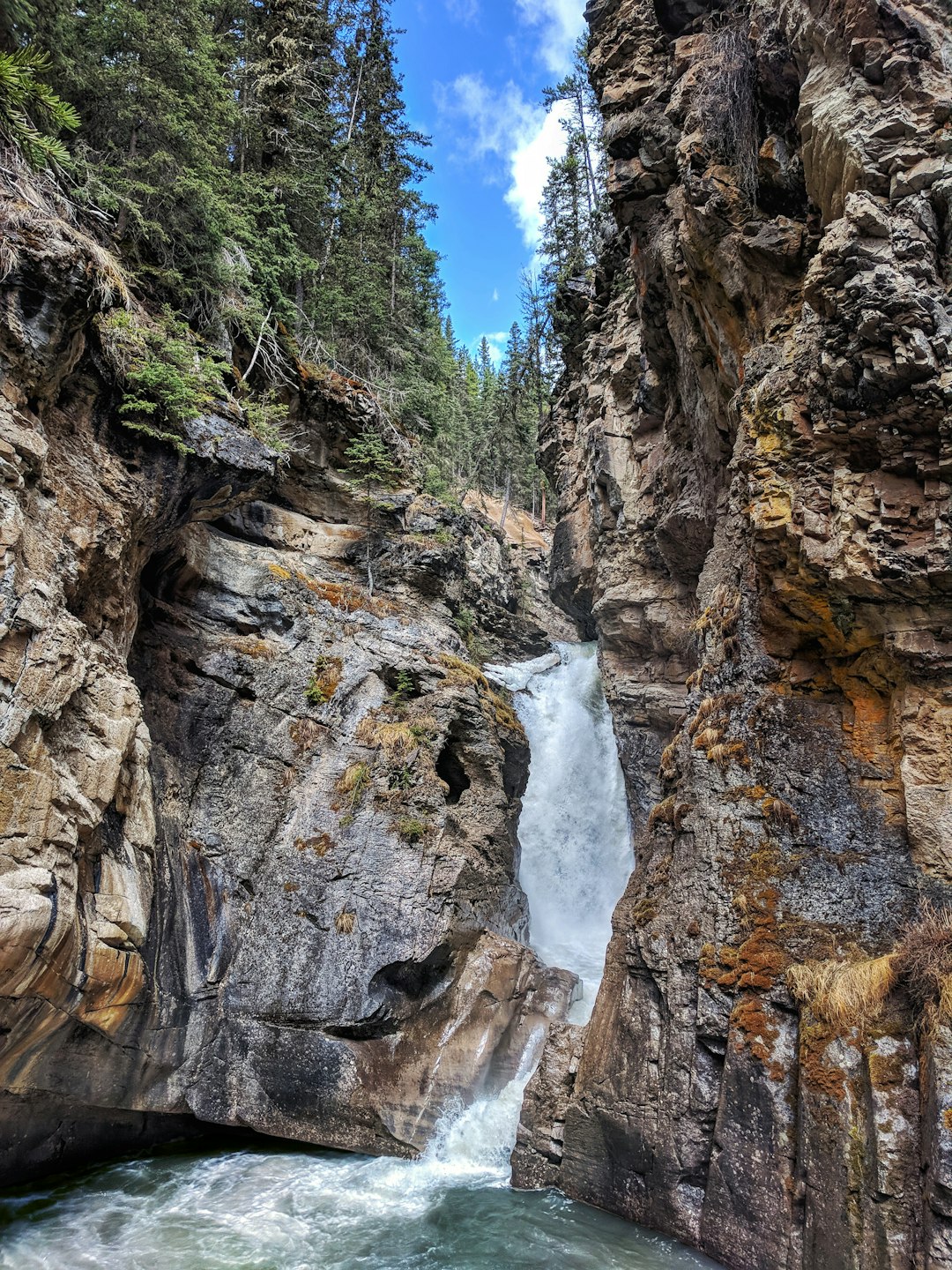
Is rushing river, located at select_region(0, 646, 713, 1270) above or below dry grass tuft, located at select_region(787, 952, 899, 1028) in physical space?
below

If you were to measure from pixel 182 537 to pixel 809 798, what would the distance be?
11.0 metres

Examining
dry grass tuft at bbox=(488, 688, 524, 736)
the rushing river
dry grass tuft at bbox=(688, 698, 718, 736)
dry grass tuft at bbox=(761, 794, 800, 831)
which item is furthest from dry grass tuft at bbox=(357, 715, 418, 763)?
dry grass tuft at bbox=(761, 794, 800, 831)

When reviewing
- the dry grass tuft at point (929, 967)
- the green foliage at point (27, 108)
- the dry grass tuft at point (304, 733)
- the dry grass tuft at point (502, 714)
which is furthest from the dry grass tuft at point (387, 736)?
the green foliage at point (27, 108)

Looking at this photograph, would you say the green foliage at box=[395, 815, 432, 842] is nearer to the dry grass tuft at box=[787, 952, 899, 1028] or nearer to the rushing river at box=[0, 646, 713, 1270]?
the rushing river at box=[0, 646, 713, 1270]

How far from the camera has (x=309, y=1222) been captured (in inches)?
314

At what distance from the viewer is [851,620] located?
323 inches

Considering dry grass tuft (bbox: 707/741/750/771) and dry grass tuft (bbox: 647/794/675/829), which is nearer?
dry grass tuft (bbox: 707/741/750/771)

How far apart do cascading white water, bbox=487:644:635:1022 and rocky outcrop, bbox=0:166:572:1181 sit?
2.45 m

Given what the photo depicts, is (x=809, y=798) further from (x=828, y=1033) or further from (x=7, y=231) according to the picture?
(x=7, y=231)

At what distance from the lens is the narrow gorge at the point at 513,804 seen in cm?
721

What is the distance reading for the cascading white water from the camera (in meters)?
16.6

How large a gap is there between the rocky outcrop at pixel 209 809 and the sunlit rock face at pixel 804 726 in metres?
2.68

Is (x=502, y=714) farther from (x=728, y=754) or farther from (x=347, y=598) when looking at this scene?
(x=728, y=754)

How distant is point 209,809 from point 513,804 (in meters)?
6.43
